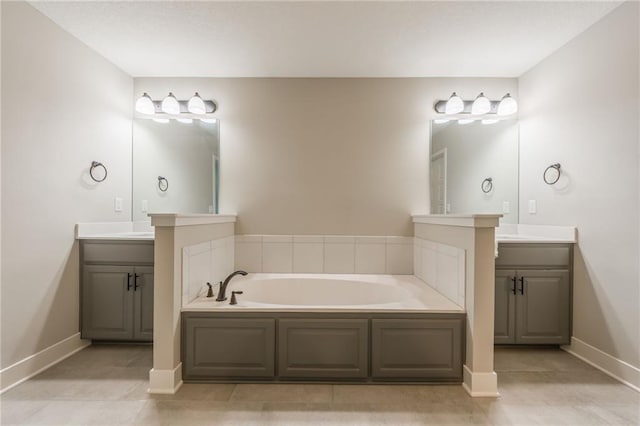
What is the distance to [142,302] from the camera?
2619 mm

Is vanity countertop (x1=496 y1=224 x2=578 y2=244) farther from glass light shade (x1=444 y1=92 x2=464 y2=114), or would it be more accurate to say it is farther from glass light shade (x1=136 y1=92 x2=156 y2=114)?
glass light shade (x1=136 y1=92 x2=156 y2=114)

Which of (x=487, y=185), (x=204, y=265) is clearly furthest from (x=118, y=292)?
(x=487, y=185)

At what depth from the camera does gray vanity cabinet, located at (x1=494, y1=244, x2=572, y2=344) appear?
258cm

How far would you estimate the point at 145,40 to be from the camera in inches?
100.0

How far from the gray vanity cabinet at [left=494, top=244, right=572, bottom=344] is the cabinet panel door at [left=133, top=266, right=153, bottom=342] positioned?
2.81 metres

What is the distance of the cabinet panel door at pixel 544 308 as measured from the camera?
2584 millimetres

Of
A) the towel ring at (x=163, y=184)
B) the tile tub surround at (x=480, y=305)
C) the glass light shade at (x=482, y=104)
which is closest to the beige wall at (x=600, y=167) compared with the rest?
the glass light shade at (x=482, y=104)

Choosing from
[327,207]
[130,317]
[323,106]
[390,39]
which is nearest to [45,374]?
[130,317]

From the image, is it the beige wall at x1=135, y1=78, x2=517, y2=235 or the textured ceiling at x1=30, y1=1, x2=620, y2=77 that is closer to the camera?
the textured ceiling at x1=30, y1=1, x2=620, y2=77

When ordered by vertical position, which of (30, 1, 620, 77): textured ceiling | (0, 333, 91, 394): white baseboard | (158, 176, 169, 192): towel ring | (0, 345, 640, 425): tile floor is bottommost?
(0, 345, 640, 425): tile floor

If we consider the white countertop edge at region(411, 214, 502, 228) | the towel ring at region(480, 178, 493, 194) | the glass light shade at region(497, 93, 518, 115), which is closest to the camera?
the white countertop edge at region(411, 214, 502, 228)

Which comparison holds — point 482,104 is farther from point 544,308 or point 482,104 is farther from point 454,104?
point 544,308

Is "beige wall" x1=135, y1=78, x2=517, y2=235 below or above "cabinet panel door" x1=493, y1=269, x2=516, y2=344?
above

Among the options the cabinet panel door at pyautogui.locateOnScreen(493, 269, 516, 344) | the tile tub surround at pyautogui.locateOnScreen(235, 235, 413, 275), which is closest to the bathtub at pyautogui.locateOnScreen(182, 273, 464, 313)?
the tile tub surround at pyautogui.locateOnScreen(235, 235, 413, 275)
